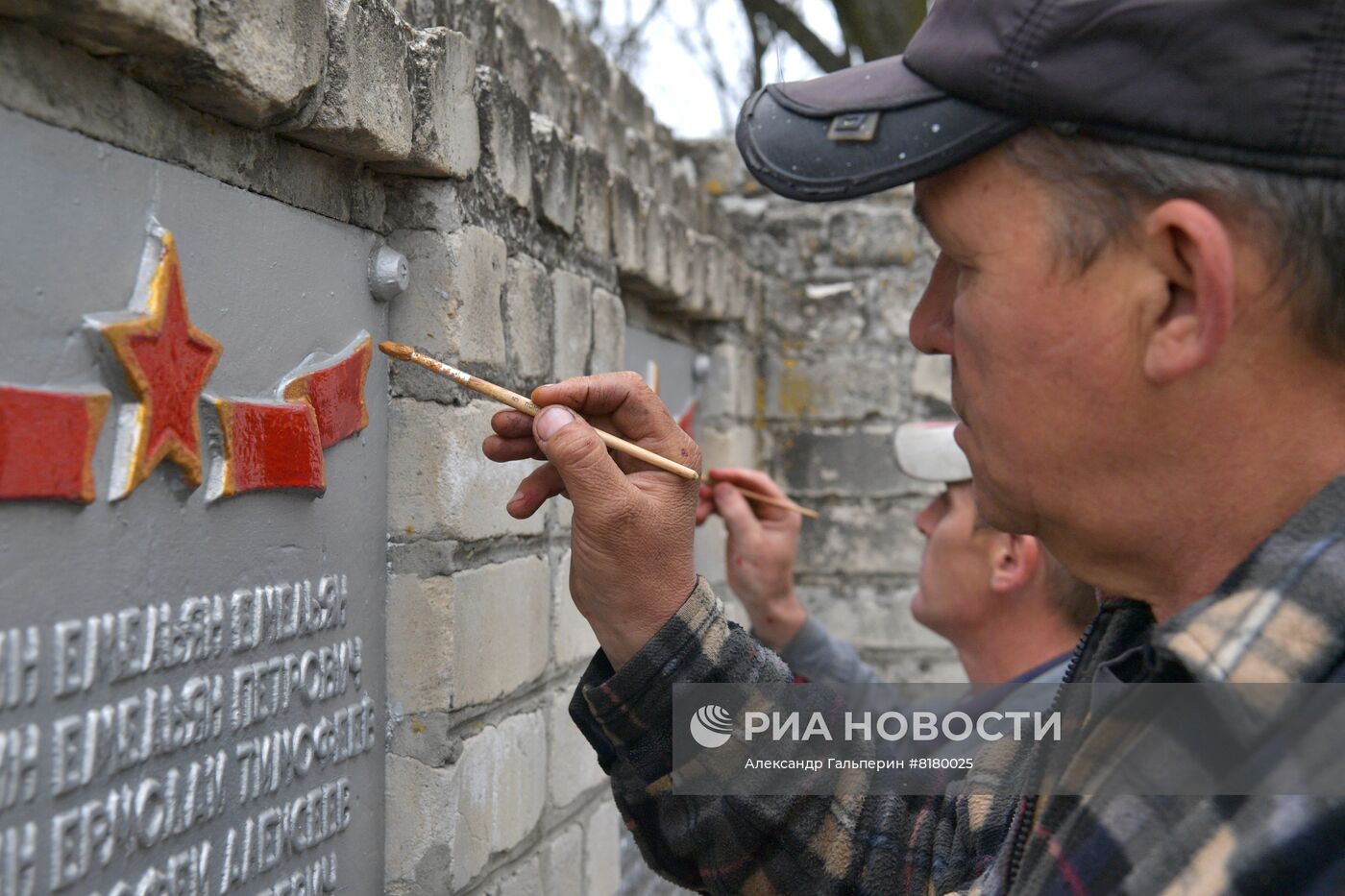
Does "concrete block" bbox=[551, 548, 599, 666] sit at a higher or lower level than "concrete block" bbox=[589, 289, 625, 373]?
lower

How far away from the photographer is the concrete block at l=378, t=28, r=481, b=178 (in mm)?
1611

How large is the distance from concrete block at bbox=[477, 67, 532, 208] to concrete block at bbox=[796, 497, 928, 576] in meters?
2.59

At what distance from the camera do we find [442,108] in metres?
1.67

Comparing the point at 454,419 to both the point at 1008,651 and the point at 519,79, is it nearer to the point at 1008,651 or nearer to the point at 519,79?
the point at 519,79

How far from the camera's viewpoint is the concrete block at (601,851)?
2441 mm

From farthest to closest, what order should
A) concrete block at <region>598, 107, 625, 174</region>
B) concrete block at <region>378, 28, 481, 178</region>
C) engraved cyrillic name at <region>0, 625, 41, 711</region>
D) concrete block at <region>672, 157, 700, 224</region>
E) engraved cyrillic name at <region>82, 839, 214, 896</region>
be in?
1. concrete block at <region>672, 157, 700, 224</region>
2. concrete block at <region>598, 107, 625, 174</region>
3. concrete block at <region>378, 28, 481, 178</region>
4. engraved cyrillic name at <region>82, 839, 214, 896</region>
5. engraved cyrillic name at <region>0, 625, 41, 711</region>

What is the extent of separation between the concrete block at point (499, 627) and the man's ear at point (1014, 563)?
3.14ft

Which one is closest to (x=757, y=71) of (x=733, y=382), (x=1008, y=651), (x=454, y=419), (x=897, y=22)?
(x=897, y=22)

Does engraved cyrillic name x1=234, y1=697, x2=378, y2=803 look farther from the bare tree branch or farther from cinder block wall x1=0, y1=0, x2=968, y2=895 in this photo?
the bare tree branch

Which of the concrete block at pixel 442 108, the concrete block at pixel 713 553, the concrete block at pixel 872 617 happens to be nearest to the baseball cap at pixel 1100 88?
the concrete block at pixel 442 108

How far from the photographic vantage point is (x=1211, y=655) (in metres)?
0.92

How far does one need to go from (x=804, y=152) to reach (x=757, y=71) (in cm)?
944

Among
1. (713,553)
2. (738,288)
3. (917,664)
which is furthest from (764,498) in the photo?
(917,664)
